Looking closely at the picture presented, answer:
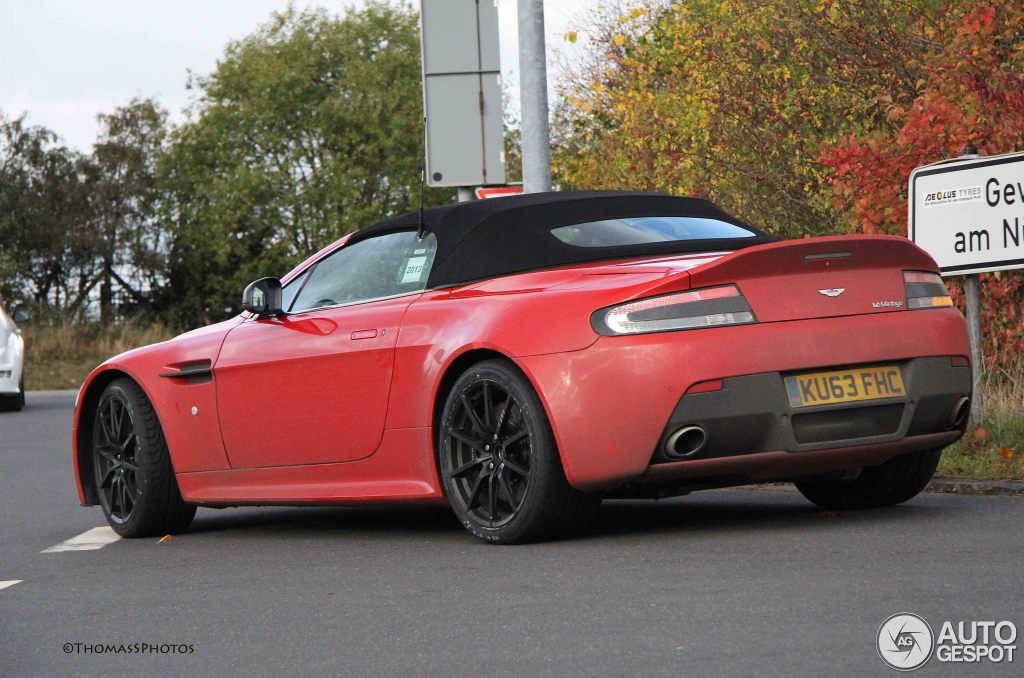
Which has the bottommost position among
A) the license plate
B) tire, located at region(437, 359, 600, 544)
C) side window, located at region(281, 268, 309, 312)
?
tire, located at region(437, 359, 600, 544)

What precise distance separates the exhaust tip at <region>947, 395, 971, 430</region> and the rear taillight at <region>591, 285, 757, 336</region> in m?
1.01

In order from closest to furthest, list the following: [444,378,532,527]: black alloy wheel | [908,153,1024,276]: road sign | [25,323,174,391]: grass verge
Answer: [444,378,532,527]: black alloy wheel, [908,153,1024,276]: road sign, [25,323,174,391]: grass verge

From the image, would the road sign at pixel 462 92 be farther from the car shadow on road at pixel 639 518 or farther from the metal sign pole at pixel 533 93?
the car shadow on road at pixel 639 518

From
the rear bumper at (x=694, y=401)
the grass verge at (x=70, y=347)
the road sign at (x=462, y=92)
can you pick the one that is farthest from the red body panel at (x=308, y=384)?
the grass verge at (x=70, y=347)

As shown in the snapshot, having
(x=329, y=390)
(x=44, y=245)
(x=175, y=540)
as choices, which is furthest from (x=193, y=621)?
(x=44, y=245)

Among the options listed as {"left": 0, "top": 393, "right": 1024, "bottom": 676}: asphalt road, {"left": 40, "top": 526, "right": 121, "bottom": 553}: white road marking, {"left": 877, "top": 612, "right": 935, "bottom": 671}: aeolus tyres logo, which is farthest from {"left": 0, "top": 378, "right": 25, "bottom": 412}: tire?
{"left": 877, "top": 612, "right": 935, "bottom": 671}: aeolus tyres logo

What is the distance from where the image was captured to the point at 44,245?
51.8 meters

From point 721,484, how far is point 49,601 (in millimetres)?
2446

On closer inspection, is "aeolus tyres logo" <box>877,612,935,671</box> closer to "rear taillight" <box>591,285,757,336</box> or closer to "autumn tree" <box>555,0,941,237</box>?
"rear taillight" <box>591,285,757,336</box>

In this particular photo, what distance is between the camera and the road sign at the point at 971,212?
890 cm

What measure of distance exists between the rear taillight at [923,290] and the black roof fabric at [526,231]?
0.78 meters

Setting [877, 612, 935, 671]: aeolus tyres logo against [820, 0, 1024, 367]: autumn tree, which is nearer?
[877, 612, 935, 671]: aeolus tyres logo

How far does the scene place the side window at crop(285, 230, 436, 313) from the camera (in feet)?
24.1

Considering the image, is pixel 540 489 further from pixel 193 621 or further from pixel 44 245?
pixel 44 245
